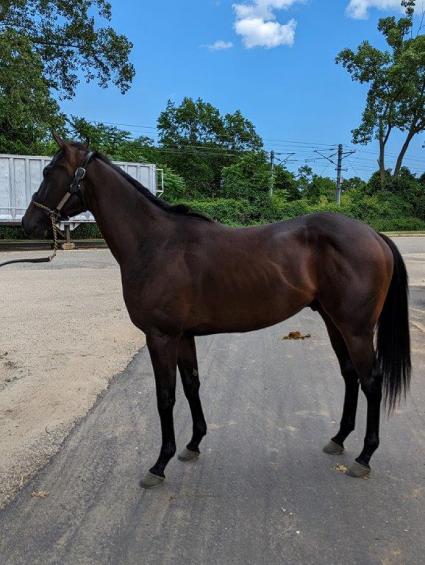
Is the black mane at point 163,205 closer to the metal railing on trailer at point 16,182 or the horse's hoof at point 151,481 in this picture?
the horse's hoof at point 151,481

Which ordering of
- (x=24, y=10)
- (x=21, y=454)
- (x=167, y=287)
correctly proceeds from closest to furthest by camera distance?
(x=167, y=287) → (x=21, y=454) → (x=24, y=10)

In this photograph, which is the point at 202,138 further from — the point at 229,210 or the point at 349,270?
the point at 349,270

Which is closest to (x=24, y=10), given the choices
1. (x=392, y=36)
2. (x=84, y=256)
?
(x=84, y=256)

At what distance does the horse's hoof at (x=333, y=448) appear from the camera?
10.4 feet

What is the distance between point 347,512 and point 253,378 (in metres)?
2.19

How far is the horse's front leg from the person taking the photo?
2.77 m

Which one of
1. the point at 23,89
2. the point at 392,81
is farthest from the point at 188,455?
the point at 392,81

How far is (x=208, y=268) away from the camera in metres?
2.84

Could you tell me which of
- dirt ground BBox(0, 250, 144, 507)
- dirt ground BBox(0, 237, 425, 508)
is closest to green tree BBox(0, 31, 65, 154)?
dirt ground BBox(0, 237, 425, 508)

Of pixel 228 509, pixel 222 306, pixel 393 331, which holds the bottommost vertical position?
pixel 228 509

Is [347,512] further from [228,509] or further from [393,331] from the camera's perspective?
[393,331]

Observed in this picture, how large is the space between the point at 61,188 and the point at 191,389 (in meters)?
1.54

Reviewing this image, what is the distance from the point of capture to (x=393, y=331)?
10.4ft

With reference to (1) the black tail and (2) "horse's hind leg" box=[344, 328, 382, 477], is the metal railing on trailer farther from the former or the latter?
(2) "horse's hind leg" box=[344, 328, 382, 477]
